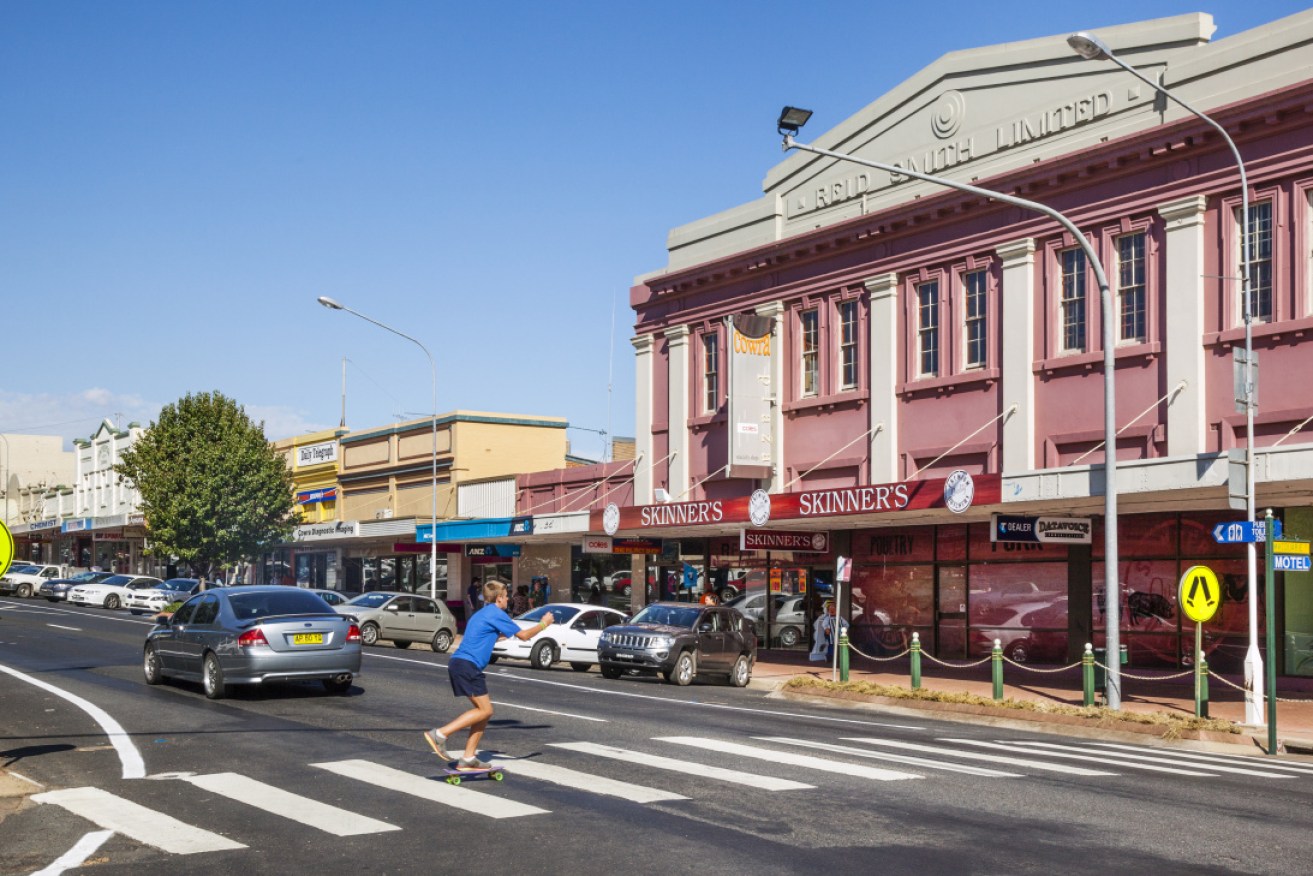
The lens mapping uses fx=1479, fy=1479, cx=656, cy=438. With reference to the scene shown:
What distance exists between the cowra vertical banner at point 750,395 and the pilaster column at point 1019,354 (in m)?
6.88

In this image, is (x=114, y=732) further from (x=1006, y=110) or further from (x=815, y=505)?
(x=1006, y=110)

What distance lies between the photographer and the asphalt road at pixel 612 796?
363 inches

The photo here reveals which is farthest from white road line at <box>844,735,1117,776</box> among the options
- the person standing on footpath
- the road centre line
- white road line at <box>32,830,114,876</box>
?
white road line at <box>32,830,114,876</box>

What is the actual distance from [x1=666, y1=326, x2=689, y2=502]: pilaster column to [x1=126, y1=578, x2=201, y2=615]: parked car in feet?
70.4

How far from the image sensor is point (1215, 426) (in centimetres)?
2542

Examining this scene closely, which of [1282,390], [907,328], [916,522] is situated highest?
[907,328]

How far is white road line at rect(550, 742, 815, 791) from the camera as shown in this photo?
1227 centimetres

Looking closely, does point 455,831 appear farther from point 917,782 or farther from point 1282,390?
point 1282,390

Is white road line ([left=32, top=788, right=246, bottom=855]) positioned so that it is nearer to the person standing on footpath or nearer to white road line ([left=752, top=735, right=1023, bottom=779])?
the person standing on footpath

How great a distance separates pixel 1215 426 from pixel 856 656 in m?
10.7

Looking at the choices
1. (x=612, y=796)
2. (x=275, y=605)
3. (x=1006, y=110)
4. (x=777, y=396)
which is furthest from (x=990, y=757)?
(x=777, y=396)

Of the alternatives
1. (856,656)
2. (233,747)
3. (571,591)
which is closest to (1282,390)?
(856,656)

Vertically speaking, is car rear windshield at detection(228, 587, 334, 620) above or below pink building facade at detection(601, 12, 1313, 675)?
below

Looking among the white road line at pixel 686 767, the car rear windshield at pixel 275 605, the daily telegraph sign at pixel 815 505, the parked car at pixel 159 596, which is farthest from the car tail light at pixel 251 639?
the parked car at pixel 159 596
